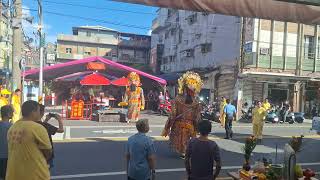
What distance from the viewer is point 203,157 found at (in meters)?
5.18

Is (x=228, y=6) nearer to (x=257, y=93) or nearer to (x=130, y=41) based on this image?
(x=257, y=93)

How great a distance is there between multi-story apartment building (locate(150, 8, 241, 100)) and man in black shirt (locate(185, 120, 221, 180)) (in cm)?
2492

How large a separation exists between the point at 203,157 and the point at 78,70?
28.1m

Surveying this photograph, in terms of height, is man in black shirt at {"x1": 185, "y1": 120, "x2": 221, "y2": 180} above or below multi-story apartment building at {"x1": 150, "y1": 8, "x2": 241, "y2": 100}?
below

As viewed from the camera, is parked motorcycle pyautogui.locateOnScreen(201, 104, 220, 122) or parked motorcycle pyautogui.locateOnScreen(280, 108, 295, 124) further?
parked motorcycle pyautogui.locateOnScreen(280, 108, 295, 124)

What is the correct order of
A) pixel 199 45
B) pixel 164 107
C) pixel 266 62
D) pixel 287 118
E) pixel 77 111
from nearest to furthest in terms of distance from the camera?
pixel 77 111, pixel 287 118, pixel 164 107, pixel 266 62, pixel 199 45

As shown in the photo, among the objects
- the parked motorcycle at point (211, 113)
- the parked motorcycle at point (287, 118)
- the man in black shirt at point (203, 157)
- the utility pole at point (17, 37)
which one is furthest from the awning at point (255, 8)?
the parked motorcycle at point (287, 118)

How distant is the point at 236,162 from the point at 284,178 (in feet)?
22.9

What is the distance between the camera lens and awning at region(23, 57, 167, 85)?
28.9 metres

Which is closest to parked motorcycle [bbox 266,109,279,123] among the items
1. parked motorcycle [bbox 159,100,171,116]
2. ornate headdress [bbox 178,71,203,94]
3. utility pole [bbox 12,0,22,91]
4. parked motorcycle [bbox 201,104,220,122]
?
parked motorcycle [bbox 201,104,220,122]

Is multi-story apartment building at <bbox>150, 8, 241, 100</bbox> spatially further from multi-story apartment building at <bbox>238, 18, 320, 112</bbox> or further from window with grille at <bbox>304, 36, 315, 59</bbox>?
window with grille at <bbox>304, 36, 315, 59</bbox>

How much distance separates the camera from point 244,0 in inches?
159

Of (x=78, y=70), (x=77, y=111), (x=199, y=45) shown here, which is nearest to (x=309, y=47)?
(x=199, y=45)

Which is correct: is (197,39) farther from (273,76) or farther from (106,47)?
(106,47)
